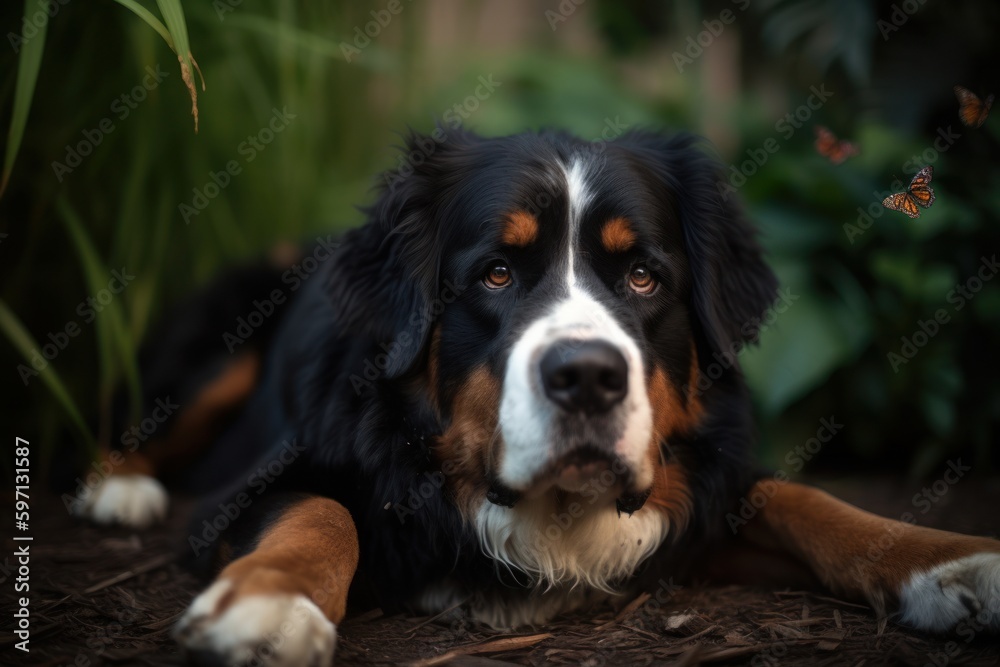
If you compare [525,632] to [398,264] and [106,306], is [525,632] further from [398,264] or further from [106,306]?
[106,306]

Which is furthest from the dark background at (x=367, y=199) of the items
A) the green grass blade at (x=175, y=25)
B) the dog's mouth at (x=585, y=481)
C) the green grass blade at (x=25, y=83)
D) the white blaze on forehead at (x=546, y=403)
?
the dog's mouth at (x=585, y=481)

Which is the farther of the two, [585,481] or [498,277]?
[498,277]

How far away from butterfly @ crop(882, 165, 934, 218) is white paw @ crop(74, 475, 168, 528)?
341 cm

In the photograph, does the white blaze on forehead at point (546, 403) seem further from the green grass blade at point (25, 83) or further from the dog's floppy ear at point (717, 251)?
the green grass blade at point (25, 83)

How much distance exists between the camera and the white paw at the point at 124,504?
3.65 metres

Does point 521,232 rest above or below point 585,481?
above

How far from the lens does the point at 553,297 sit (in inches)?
100

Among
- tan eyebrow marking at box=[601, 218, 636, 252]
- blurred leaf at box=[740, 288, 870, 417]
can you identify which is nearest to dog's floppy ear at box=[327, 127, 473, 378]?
tan eyebrow marking at box=[601, 218, 636, 252]

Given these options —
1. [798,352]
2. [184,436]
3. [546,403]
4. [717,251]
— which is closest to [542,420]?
[546,403]

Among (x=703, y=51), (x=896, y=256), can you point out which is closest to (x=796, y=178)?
(x=896, y=256)

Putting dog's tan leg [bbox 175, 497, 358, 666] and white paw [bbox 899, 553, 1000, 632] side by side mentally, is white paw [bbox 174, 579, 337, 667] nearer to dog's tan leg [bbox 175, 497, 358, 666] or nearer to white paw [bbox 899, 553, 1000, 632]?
dog's tan leg [bbox 175, 497, 358, 666]

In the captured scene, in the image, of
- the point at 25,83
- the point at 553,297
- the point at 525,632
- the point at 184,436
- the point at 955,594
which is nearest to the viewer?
the point at 955,594

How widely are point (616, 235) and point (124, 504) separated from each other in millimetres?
2621

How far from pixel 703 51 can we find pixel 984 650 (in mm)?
4475
